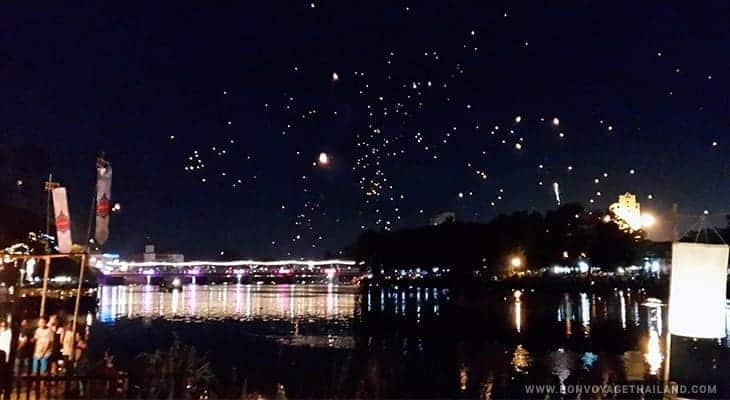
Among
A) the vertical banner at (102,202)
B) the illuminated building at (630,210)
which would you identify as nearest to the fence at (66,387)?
the vertical banner at (102,202)

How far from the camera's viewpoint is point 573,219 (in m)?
113

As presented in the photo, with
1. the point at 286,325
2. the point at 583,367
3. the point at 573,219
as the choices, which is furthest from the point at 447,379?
the point at 573,219

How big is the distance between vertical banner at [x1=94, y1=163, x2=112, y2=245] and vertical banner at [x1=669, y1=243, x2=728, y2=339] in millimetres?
14278

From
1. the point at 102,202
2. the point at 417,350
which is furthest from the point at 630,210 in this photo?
the point at 102,202

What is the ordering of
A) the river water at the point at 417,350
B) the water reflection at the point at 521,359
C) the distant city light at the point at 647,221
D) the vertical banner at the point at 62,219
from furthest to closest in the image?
the distant city light at the point at 647,221 → the water reflection at the point at 521,359 → the river water at the point at 417,350 → the vertical banner at the point at 62,219

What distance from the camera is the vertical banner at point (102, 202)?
1950 cm

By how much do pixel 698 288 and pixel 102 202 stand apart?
15.0 meters

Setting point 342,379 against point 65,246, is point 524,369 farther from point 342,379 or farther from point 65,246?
point 65,246

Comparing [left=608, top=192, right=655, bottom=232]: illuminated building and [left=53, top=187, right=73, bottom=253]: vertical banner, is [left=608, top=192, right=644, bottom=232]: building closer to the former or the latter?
[left=608, top=192, right=655, bottom=232]: illuminated building

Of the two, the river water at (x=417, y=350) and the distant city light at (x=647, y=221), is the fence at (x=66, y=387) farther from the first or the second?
the distant city light at (x=647, y=221)

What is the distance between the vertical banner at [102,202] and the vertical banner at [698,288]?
14.3 m

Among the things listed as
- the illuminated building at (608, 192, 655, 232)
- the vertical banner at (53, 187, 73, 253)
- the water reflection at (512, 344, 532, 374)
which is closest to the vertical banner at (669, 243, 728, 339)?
the vertical banner at (53, 187, 73, 253)

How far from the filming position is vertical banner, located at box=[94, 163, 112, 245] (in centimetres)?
1950

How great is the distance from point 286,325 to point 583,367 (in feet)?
86.7
